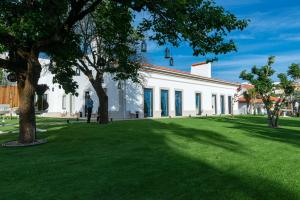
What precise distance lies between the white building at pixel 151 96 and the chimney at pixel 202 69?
2466 mm

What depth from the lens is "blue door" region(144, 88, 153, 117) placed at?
92.2 feet

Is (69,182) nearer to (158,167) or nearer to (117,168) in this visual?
(117,168)

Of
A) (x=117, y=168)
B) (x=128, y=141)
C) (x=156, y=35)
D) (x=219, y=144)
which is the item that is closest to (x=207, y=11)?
(x=156, y=35)

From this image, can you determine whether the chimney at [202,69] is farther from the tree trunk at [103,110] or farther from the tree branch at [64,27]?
the tree branch at [64,27]

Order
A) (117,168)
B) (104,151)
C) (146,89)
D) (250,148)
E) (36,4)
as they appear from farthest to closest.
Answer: (146,89)
(36,4)
(250,148)
(104,151)
(117,168)

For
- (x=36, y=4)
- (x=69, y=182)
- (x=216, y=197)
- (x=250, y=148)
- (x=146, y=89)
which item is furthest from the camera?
(x=146, y=89)

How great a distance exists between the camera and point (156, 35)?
9.80m

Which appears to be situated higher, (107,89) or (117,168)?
(107,89)

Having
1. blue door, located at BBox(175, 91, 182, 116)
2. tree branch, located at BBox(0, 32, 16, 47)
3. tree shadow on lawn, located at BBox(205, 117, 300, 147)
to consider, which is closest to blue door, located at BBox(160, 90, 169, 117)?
blue door, located at BBox(175, 91, 182, 116)

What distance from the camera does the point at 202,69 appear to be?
1636 inches

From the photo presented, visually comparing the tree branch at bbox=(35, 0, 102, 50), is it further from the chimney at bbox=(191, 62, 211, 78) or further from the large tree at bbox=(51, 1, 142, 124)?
the chimney at bbox=(191, 62, 211, 78)

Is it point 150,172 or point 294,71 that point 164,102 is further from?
point 150,172

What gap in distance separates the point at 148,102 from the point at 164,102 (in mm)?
2553

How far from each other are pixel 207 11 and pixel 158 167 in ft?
15.9
